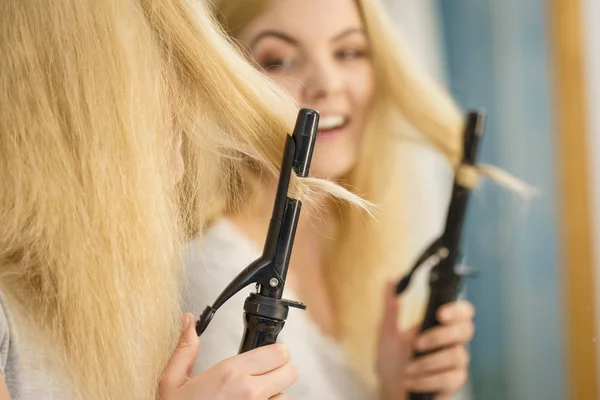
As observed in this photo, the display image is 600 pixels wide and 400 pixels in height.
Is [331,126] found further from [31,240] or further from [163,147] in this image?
[31,240]

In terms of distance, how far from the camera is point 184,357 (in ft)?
1.82

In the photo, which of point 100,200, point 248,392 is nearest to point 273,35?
point 100,200

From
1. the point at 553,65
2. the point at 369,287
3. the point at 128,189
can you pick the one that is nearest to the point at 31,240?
the point at 128,189

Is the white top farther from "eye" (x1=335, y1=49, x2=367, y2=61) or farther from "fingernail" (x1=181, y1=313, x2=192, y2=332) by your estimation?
"eye" (x1=335, y1=49, x2=367, y2=61)

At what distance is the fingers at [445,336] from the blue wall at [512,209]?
13 mm

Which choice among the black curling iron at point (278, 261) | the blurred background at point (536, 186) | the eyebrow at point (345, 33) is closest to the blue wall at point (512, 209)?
the blurred background at point (536, 186)

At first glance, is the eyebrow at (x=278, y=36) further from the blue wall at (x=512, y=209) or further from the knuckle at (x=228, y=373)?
the knuckle at (x=228, y=373)

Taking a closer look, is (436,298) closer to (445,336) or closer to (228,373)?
(445,336)

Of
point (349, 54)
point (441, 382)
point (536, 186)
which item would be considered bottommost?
point (441, 382)

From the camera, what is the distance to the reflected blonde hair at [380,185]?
67 centimetres

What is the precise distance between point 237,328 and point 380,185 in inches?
8.1

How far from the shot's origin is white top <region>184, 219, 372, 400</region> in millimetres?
600

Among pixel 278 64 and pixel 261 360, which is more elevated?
pixel 278 64

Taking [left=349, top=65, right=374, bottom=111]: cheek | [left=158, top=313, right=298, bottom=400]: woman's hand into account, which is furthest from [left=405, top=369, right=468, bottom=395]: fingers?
[left=349, top=65, right=374, bottom=111]: cheek
